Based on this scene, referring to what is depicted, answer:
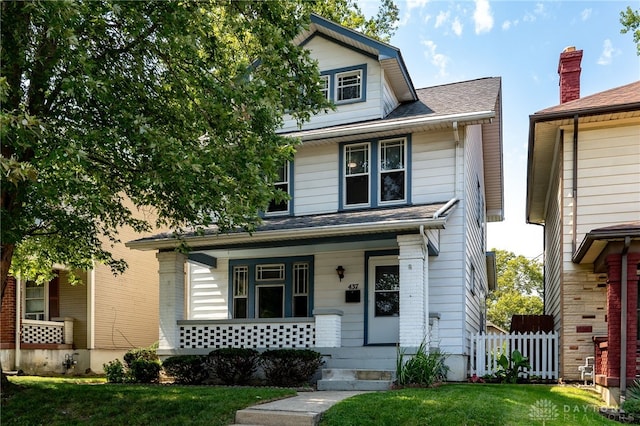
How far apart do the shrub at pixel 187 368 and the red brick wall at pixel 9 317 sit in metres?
6.65

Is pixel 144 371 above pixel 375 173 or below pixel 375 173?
below

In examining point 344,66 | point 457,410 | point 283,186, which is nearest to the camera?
point 457,410

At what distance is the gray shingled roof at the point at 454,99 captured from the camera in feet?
40.6

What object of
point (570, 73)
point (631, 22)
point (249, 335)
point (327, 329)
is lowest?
point (249, 335)

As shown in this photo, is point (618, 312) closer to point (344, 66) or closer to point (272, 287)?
point (272, 287)

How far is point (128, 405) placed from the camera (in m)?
8.20

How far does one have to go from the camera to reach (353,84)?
1353 centimetres

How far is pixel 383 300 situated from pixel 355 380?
9.15 ft

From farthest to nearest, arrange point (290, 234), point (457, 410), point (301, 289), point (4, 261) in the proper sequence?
point (301, 289) → point (290, 234) → point (4, 261) → point (457, 410)

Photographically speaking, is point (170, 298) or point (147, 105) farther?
point (170, 298)

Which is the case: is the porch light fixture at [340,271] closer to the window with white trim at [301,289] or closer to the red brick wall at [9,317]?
the window with white trim at [301,289]

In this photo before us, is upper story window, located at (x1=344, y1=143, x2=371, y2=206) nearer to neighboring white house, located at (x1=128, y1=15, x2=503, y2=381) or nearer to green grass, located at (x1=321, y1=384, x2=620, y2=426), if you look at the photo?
neighboring white house, located at (x1=128, y1=15, x2=503, y2=381)

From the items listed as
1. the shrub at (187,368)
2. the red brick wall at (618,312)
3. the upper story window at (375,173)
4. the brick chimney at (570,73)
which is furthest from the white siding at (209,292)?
the brick chimney at (570,73)

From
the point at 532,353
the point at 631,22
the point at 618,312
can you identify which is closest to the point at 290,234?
the point at 532,353
